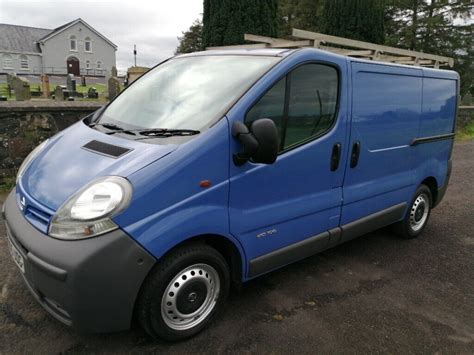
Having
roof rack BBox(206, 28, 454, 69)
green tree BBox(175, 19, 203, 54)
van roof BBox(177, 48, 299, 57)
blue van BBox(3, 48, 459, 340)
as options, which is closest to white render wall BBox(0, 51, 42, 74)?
green tree BBox(175, 19, 203, 54)

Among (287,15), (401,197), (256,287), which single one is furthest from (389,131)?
(287,15)

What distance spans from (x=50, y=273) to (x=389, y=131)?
10.1 feet

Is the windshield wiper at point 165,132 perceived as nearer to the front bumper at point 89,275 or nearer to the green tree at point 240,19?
the front bumper at point 89,275

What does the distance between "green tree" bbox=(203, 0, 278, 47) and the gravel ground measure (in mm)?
7697

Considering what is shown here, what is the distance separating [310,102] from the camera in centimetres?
300

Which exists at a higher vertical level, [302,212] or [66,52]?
[66,52]

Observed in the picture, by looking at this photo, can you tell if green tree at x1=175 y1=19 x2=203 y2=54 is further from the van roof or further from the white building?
the van roof

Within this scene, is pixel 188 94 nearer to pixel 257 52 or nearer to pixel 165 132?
pixel 165 132

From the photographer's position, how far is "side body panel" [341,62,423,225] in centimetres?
337

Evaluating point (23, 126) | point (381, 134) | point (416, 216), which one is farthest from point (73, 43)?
point (381, 134)

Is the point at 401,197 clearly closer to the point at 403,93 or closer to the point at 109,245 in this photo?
the point at 403,93

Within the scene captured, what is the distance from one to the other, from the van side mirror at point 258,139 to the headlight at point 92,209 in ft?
2.50

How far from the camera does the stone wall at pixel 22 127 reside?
533 centimetres

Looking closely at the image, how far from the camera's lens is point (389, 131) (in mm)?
3672
